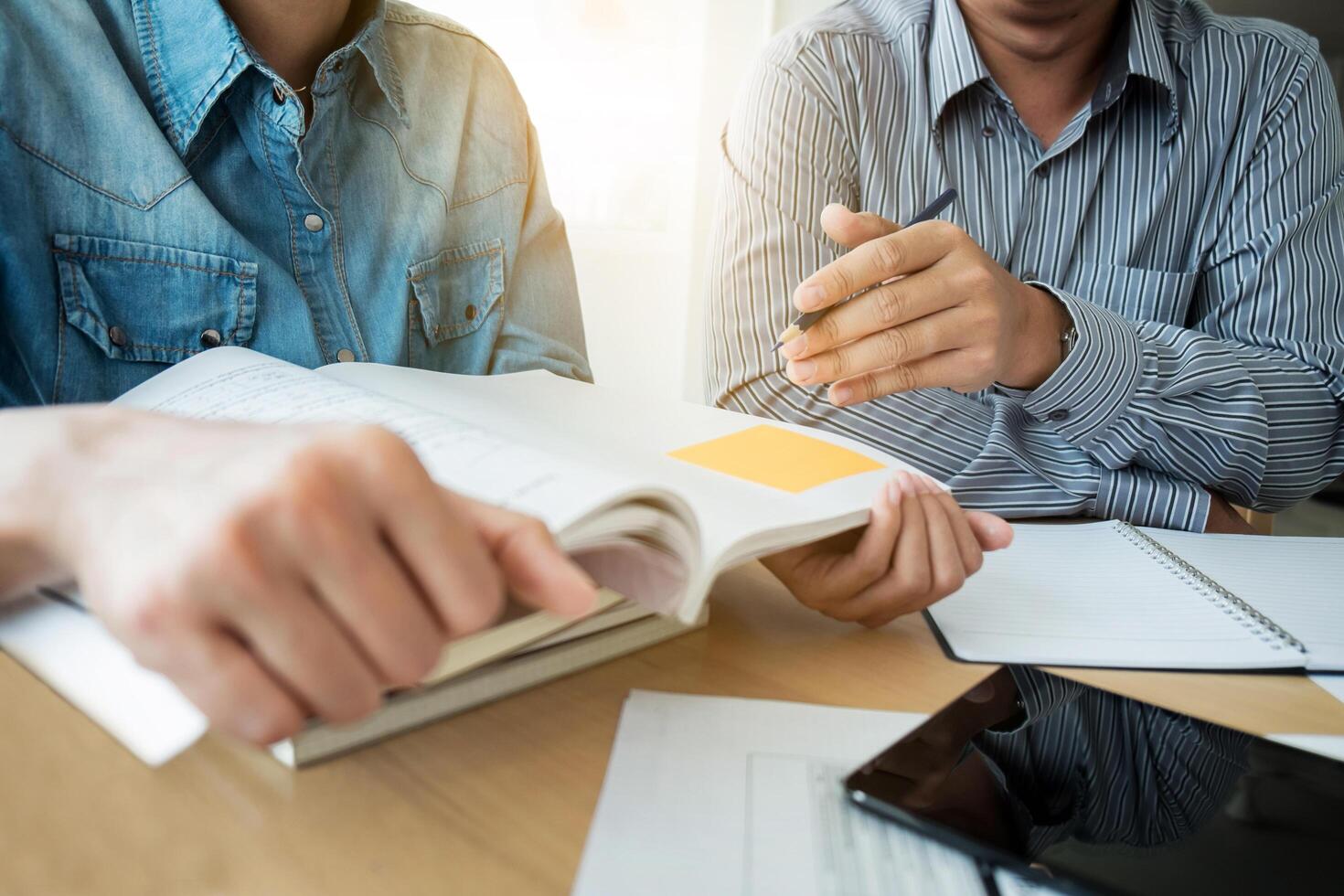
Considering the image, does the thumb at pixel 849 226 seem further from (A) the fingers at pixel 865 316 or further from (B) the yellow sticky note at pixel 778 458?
(B) the yellow sticky note at pixel 778 458

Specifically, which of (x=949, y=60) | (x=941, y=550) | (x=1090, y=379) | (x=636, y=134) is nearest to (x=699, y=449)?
(x=941, y=550)

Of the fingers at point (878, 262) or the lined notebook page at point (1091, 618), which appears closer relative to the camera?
the lined notebook page at point (1091, 618)

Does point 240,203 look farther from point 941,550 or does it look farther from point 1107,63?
point 1107,63

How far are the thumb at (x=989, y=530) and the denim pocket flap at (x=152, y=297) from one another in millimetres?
588

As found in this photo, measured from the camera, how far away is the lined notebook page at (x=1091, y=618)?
0.50 m

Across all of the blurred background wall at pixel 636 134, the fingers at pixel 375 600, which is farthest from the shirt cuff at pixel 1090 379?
the blurred background wall at pixel 636 134

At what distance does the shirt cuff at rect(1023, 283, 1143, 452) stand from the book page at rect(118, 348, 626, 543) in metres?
0.56

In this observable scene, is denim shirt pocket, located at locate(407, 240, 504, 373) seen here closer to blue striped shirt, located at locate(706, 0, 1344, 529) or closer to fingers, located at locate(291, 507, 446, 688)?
blue striped shirt, located at locate(706, 0, 1344, 529)

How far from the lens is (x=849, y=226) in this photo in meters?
0.66

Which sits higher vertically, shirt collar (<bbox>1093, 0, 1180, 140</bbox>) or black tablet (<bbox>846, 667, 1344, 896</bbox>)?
shirt collar (<bbox>1093, 0, 1180, 140</bbox>)

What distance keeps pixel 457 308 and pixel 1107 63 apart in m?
0.83

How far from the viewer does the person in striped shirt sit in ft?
2.79

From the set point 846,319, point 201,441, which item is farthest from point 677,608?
point 846,319

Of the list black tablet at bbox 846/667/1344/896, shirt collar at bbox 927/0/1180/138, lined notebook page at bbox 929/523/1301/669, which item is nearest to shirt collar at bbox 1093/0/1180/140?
shirt collar at bbox 927/0/1180/138
